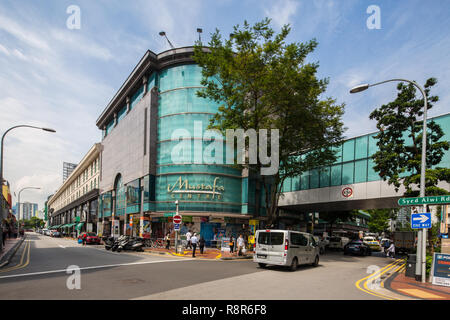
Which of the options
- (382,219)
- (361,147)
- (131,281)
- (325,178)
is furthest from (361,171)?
(382,219)

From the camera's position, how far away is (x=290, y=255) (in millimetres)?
14336

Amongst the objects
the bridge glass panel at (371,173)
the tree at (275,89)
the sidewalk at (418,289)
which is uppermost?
the tree at (275,89)

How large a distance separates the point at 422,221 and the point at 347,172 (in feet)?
62.3

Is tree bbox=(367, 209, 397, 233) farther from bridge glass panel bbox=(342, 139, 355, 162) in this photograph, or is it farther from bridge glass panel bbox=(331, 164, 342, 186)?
bridge glass panel bbox=(342, 139, 355, 162)

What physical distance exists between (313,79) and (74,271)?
20.0 metres

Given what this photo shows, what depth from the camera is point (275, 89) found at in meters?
22.4

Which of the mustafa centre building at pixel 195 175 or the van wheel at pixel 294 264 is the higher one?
the mustafa centre building at pixel 195 175

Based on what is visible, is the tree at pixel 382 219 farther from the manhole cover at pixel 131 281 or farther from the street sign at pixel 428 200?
the manhole cover at pixel 131 281

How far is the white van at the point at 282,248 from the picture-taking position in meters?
14.2

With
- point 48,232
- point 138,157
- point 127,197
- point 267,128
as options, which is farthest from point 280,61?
point 48,232

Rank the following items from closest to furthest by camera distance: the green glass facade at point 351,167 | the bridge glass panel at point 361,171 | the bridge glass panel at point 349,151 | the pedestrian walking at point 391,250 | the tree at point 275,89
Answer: the tree at point 275,89, the pedestrian walking at point 391,250, the green glass facade at point 351,167, the bridge glass panel at point 361,171, the bridge glass panel at point 349,151

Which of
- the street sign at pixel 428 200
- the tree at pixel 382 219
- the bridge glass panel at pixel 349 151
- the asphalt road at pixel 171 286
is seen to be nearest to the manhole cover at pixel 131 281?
the asphalt road at pixel 171 286
